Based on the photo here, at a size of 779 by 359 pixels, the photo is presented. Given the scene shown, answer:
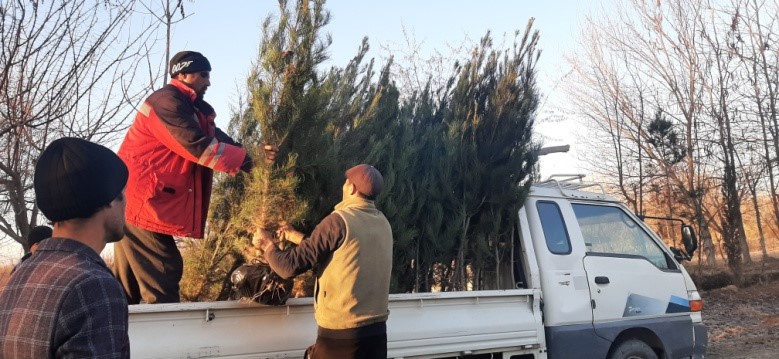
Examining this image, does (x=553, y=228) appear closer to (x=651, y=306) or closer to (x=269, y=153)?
(x=651, y=306)

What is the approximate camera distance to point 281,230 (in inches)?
171

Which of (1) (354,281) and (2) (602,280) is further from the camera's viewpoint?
(2) (602,280)

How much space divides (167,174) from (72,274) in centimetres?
223

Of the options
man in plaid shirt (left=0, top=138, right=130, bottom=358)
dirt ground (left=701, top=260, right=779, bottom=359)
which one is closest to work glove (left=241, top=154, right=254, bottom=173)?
man in plaid shirt (left=0, top=138, right=130, bottom=358)

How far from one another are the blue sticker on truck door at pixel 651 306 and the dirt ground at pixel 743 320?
4350 mm

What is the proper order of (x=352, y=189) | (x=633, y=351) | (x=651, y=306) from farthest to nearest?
1. (x=651, y=306)
2. (x=633, y=351)
3. (x=352, y=189)

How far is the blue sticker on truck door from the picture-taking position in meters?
6.36

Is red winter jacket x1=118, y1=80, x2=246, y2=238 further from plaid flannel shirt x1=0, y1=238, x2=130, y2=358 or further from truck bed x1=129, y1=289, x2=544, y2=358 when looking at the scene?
plaid flannel shirt x1=0, y1=238, x2=130, y2=358

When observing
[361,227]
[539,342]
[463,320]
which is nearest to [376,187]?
[361,227]

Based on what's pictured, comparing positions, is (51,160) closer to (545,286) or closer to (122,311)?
(122,311)

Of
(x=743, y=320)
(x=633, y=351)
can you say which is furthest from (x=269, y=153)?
(x=743, y=320)

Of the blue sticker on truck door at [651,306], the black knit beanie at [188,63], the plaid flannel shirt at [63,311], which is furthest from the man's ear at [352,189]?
the blue sticker on truck door at [651,306]

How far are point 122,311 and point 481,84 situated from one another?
5.06m

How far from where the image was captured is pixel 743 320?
14.8 m
